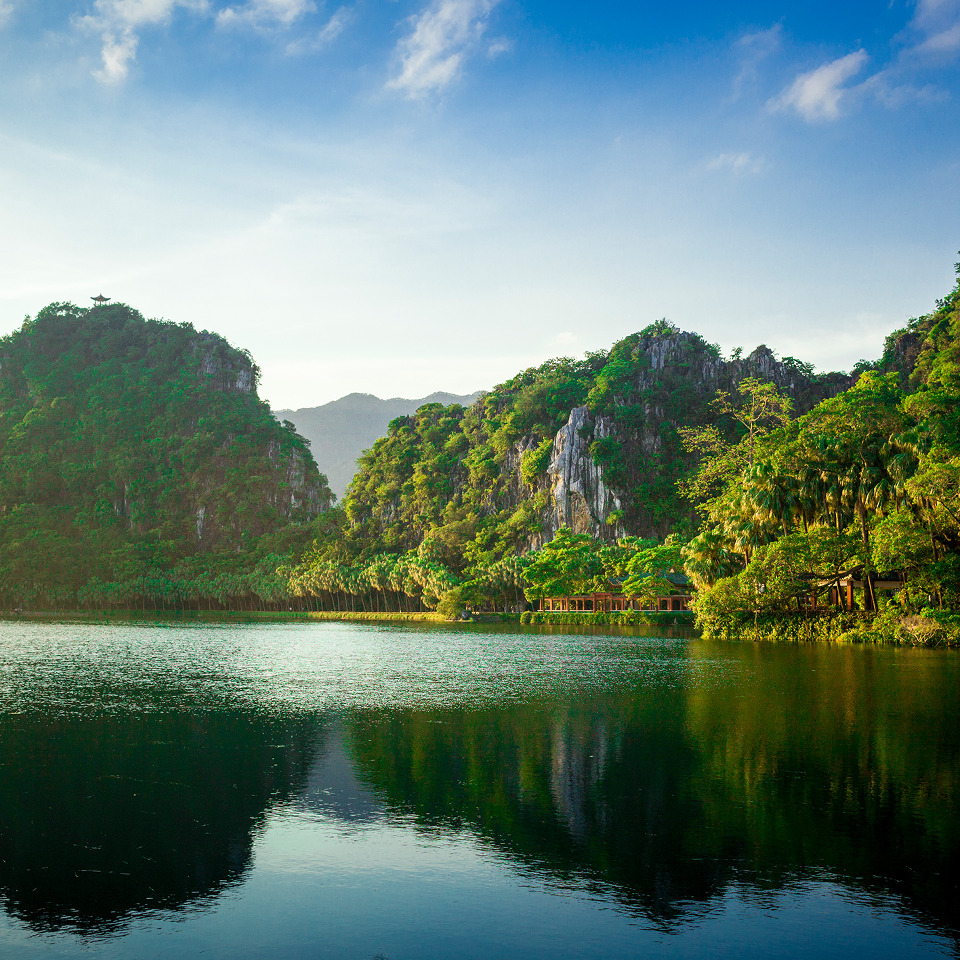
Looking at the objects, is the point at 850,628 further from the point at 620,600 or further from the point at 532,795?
the point at 620,600

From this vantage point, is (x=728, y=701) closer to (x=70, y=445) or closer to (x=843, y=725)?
(x=843, y=725)

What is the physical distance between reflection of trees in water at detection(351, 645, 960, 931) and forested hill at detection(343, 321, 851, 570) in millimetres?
93752

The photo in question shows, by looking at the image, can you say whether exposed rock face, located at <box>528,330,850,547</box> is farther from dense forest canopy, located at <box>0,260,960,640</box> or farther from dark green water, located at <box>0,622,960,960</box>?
dark green water, located at <box>0,622,960,960</box>

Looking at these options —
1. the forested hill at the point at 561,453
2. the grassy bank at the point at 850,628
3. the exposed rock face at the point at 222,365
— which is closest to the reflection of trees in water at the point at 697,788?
the grassy bank at the point at 850,628

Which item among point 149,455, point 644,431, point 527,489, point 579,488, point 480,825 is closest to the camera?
point 480,825

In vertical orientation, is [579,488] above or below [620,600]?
above

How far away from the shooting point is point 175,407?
18600 cm

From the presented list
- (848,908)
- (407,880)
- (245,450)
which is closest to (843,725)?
(848,908)

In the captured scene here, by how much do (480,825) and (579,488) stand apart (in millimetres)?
109083

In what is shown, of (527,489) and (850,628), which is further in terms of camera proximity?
(527,489)

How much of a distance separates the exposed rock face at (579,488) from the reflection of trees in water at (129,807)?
99.1 metres

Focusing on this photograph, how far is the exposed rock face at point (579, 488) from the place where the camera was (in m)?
117

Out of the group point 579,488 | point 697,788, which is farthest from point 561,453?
point 697,788

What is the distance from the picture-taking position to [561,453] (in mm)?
122500
